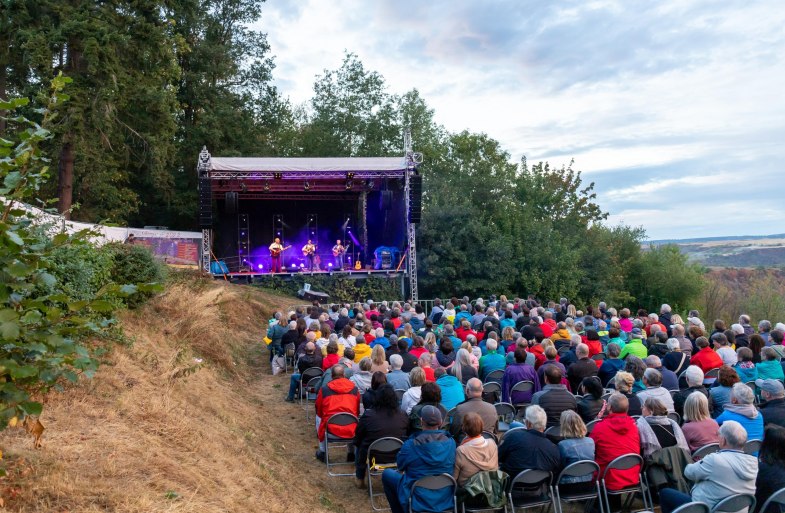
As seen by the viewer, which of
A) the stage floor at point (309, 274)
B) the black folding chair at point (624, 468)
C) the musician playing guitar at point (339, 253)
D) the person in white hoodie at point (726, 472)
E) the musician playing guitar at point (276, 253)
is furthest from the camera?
the musician playing guitar at point (339, 253)

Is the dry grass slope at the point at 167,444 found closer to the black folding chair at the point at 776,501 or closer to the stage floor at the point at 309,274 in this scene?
the black folding chair at the point at 776,501

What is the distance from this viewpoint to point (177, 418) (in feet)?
17.6

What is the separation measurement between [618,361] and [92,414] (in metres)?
5.37

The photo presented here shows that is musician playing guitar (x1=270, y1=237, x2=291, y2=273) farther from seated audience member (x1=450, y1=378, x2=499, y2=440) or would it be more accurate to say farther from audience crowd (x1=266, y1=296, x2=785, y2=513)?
seated audience member (x1=450, y1=378, x2=499, y2=440)

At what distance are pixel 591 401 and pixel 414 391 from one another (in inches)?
65.8

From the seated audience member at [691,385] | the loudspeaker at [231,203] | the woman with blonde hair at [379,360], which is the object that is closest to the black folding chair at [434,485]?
the woman with blonde hair at [379,360]

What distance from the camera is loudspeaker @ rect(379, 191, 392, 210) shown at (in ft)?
65.0

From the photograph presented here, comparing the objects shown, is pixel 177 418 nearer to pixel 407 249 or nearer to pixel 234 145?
pixel 407 249

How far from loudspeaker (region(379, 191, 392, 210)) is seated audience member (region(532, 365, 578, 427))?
47.9 feet

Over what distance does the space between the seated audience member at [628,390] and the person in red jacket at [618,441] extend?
0.59 m

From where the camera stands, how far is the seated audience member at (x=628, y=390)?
17.5ft

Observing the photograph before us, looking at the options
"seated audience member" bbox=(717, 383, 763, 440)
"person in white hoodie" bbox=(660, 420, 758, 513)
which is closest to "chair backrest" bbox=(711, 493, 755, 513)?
"person in white hoodie" bbox=(660, 420, 758, 513)

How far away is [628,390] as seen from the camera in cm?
543

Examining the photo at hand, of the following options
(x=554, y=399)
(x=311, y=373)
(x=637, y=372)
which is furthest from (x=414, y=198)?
(x=554, y=399)
